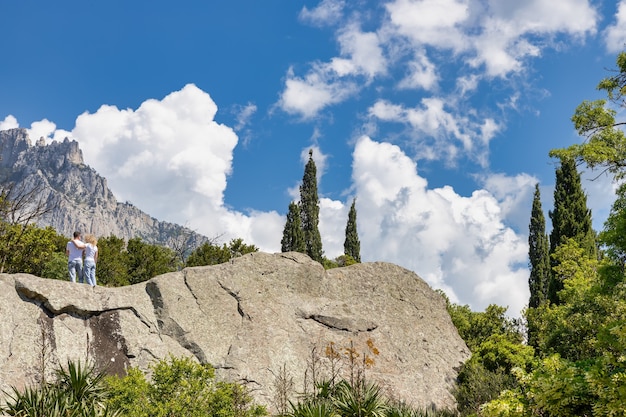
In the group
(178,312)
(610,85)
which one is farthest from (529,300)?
(178,312)

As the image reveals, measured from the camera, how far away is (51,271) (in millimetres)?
A: 24625

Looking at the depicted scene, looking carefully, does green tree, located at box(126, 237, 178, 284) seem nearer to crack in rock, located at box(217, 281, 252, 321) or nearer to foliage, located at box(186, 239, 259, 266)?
foliage, located at box(186, 239, 259, 266)

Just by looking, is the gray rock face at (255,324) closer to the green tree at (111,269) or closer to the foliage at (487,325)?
the foliage at (487,325)

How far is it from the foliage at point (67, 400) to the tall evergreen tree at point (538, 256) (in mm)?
34286

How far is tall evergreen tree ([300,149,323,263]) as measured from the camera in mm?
42562

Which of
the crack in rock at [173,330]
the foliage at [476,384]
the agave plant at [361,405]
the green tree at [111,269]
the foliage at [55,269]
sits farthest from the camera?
the green tree at [111,269]

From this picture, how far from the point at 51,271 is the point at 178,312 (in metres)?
11.2

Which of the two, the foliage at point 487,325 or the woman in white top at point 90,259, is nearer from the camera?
the woman in white top at point 90,259

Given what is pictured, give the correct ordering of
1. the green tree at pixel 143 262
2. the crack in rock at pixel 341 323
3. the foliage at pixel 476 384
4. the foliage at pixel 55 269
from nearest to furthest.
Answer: the foliage at pixel 476 384 < the crack in rock at pixel 341 323 < the foliage at pixel 55 269 < the green tree at pixel 143 262

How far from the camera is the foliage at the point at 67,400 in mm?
10494

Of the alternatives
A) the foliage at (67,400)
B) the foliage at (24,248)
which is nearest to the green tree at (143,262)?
the foliage at (24,248)

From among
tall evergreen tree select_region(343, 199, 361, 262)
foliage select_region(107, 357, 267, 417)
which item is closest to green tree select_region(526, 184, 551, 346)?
tall evergreen tree select_region(343, 199, 361, 262)

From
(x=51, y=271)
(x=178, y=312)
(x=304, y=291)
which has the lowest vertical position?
(x=178, y=312)

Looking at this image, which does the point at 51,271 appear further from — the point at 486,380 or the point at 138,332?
the point at 486,380
